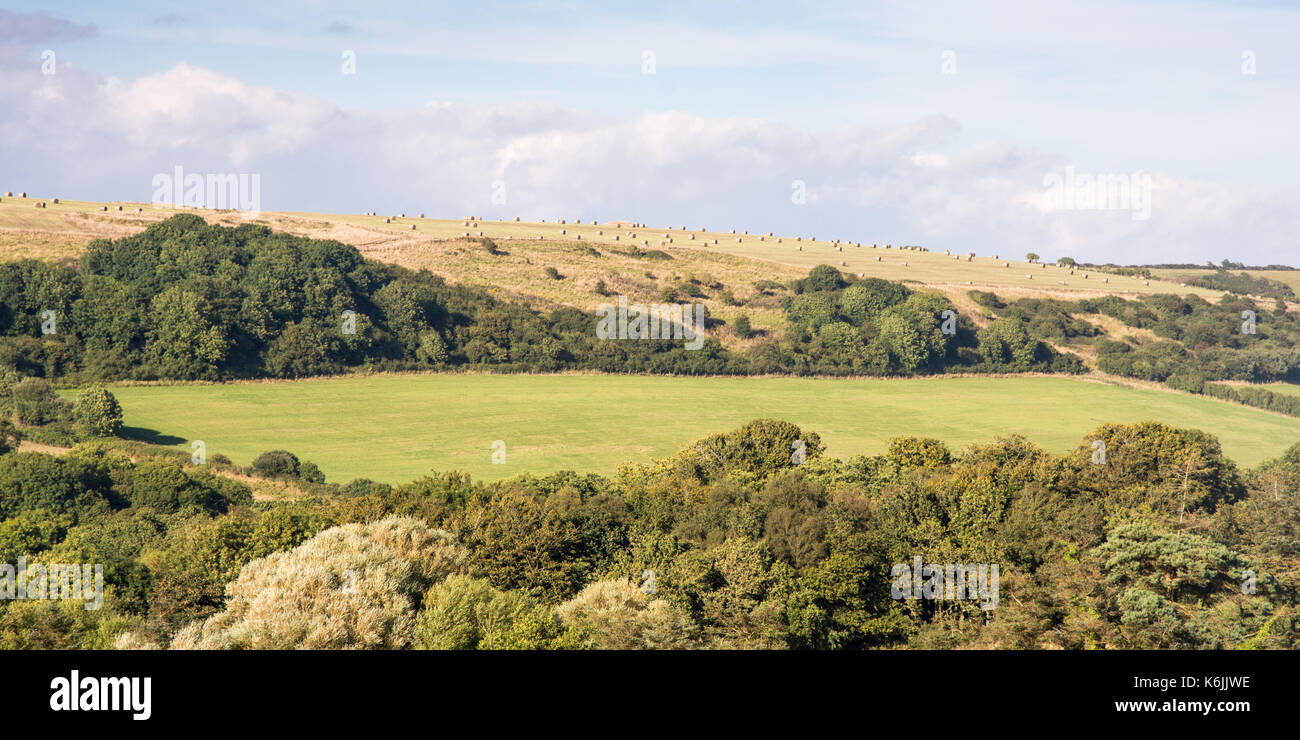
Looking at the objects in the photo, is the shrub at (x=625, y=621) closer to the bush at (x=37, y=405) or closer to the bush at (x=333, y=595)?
the bush at (x=333, y=595)

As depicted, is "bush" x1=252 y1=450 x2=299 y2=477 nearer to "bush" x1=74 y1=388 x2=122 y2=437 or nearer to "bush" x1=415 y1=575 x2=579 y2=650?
"bush" x1=74 y1=388 x2=122 y2=437

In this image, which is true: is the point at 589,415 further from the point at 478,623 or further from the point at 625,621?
the point at 478,623

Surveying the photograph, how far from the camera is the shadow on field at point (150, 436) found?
269 feet

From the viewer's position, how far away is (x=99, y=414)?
79.7 m

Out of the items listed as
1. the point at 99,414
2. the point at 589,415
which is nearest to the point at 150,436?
the point at 99,414

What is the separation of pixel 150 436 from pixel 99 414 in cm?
458

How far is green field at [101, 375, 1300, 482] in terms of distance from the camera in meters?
85.4

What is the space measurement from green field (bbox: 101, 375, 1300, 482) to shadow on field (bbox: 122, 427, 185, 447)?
0.23 metres

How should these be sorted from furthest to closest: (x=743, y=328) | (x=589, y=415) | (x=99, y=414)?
(x=743, y=328)
(x=589, y=415)
(x=99, y=414)

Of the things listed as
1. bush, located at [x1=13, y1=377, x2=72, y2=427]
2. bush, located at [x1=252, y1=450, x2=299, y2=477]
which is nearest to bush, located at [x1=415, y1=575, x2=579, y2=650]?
bush, located at [x1=252, y1=450, x2=299, y2=477]
